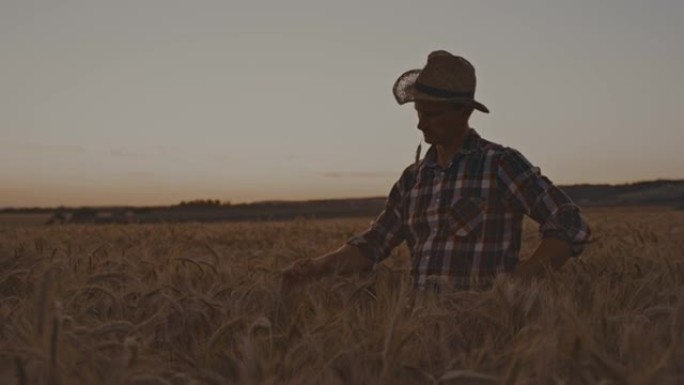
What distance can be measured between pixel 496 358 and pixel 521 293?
25.5 inches

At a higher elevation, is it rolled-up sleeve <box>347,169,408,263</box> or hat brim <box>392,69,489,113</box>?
hat brim <box>392,69,489,113</box>

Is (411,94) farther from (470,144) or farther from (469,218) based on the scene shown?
(469,218)

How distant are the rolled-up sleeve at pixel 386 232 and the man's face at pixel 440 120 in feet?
1.73

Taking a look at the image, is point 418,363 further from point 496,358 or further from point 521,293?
point 521,293

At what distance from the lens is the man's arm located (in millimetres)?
3635

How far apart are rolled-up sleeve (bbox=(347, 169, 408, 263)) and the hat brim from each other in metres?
0.53

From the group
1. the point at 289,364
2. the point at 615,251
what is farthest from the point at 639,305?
the point at 615,251

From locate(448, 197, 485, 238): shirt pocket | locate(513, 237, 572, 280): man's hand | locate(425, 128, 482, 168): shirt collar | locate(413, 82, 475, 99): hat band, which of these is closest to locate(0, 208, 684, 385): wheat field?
locate(513, 237, 572, 280): man's hand

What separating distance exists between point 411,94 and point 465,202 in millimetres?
557

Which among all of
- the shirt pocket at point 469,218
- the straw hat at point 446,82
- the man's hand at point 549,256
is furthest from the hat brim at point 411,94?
the man's hand at point 549,256

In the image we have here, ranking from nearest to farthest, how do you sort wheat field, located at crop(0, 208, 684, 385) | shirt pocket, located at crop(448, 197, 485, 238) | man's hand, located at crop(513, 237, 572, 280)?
wheat field, located at crop(0, 208, 684, 385)
man's hand, located at crop(513, 237, 572, 280)
shirt pocket, located at crop(448, 197, 485, 238)

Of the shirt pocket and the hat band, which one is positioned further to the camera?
the shirt pocket

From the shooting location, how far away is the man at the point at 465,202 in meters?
3.71

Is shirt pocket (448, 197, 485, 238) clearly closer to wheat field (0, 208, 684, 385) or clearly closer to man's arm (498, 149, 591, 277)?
man's arm (498, 149, 591, 277)
